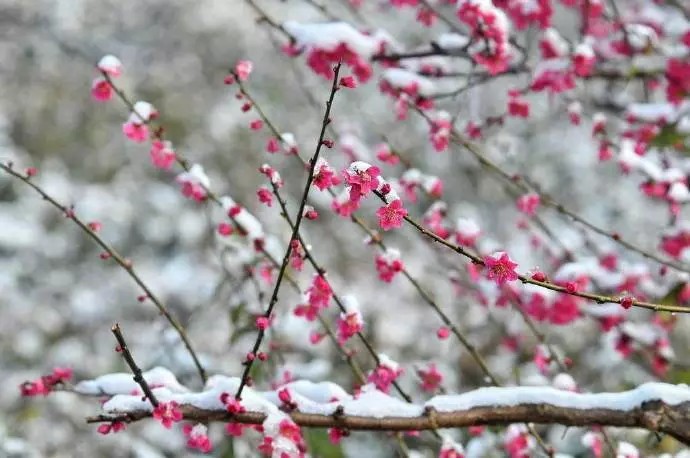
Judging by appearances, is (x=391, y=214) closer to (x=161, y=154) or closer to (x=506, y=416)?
(x=506, y=416)

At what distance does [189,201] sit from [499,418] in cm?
536

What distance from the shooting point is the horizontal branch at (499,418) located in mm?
1781

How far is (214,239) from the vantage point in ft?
11.0

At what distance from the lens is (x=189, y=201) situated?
690 cm

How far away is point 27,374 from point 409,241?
3.23 metres

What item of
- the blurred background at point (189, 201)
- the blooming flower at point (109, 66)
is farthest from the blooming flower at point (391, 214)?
the blurred background at point (189, 201)

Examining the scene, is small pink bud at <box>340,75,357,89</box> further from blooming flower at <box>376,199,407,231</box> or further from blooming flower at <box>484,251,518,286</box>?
blooming flower at <box>484,251,518,286</box>

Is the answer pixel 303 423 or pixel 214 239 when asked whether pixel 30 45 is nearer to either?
pixel 214 239

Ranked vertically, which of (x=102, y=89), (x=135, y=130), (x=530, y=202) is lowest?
(x=135, y=130)

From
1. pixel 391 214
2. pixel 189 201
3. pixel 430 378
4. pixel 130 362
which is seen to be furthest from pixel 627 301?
pixel 189 201

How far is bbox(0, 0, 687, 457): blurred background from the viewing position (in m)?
5.62

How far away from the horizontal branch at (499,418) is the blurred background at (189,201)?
9.27 feet

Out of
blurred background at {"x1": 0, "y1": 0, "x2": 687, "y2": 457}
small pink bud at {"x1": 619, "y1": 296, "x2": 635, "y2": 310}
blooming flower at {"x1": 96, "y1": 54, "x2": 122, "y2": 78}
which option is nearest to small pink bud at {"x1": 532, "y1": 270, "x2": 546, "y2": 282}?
small pink bud at {"x1": 619, "y1": 296, "x2": 635, "y2": 310}

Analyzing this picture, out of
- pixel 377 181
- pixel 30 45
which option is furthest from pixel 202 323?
pixel 377 181
